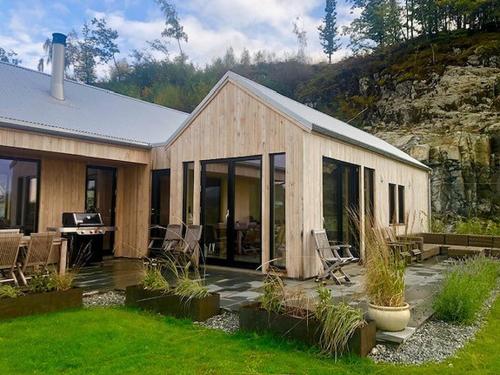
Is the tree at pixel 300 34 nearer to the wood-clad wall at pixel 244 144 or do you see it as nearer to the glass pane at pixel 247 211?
the wood-clad wall at pixel 244 144

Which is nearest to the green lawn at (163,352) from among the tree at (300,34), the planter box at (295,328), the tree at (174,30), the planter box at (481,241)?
the planter box at (295,328)

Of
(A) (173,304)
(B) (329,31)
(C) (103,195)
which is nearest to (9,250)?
(A) (173,304)

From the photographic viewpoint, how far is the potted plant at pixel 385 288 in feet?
12.1

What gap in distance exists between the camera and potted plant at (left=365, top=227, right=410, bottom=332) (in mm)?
3695

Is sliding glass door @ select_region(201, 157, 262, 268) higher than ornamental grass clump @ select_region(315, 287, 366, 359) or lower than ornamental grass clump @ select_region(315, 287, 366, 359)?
higher

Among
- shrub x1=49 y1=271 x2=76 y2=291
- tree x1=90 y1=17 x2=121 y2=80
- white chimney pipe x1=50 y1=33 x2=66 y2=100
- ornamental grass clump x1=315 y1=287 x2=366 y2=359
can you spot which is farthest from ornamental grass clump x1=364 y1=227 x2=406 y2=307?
tree x1=90 y1=17 x2=121 y2=80

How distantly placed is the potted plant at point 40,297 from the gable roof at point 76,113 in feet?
10.2

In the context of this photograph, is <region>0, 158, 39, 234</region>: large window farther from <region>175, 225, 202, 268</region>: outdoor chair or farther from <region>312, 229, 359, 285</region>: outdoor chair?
<region>312, 229, 359, 285</region>: outdoor chair

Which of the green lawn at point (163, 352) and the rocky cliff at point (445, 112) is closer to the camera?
the green lawn at point (163, 352)

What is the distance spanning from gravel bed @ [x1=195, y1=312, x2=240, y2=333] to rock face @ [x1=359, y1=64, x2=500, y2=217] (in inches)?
504

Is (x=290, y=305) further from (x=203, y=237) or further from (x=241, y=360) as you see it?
(x=203, y=237)

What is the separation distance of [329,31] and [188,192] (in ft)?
99.1

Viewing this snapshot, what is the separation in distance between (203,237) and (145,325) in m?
3.79

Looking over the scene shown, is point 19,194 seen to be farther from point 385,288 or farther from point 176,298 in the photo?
point 385,288
